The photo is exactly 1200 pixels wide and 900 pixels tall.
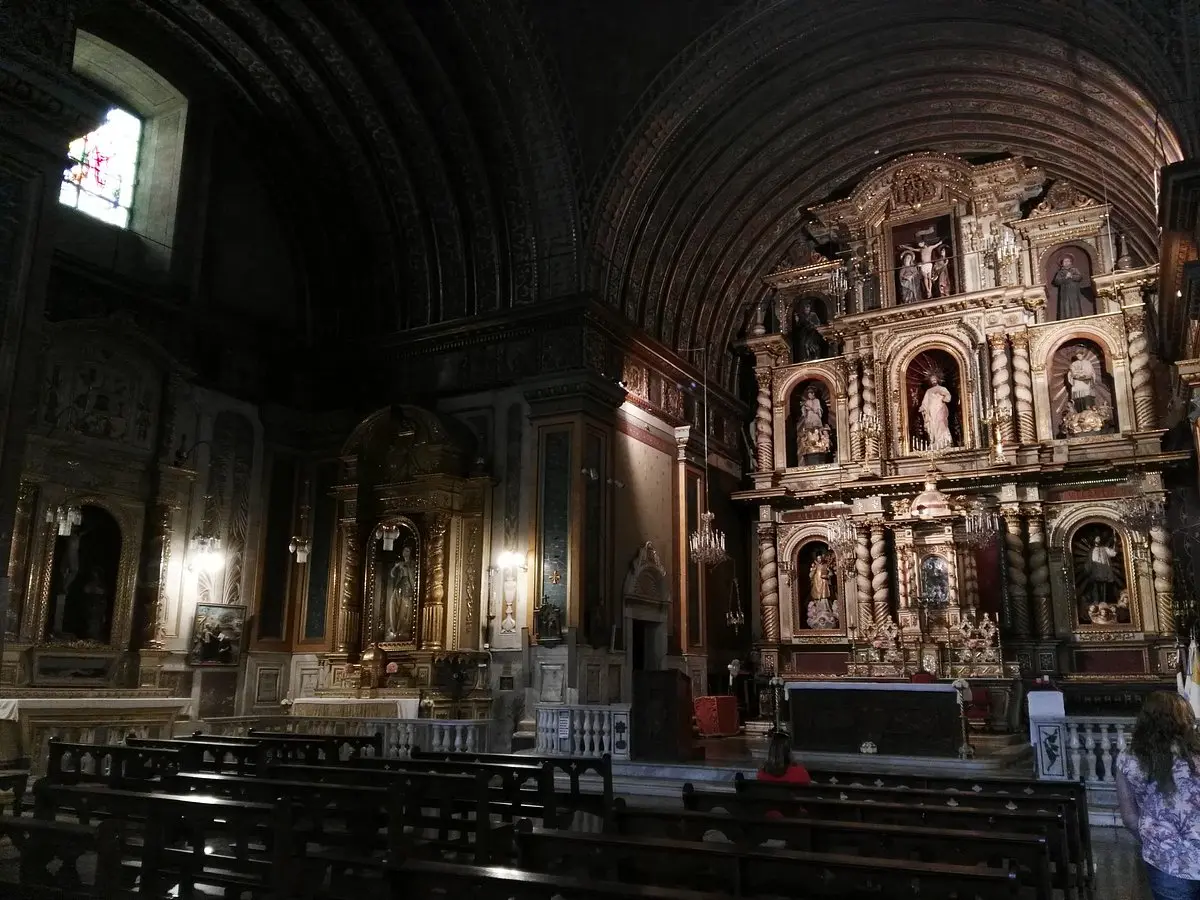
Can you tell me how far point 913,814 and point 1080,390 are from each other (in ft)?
49.4

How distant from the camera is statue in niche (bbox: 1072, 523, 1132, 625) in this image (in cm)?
1745

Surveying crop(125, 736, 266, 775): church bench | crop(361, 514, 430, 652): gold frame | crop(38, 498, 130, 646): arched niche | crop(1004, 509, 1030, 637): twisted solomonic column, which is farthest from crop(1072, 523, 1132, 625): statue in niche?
crop(38, 498, 130, 646): arched niche

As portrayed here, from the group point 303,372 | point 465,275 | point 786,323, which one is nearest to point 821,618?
point 786,323

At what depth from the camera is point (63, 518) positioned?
1286cm

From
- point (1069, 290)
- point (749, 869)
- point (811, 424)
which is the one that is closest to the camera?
point (749, 869)

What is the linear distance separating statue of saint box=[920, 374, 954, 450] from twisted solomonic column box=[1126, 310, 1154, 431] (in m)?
3.37

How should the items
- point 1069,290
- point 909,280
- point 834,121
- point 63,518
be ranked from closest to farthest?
point 63,518 → point 834,121 → point 1069,290 → point 909,280

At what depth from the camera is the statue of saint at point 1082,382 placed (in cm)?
1864

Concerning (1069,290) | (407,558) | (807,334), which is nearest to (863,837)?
(407,558)

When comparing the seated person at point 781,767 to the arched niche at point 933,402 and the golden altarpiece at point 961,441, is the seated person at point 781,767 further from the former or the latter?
the arched niche at point 933,402

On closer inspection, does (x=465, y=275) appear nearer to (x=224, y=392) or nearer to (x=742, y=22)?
(x=224, y=392)

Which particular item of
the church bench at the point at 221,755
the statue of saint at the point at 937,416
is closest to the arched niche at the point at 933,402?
the statue of saint at the point at 937,416

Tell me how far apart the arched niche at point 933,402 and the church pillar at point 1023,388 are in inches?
38.4

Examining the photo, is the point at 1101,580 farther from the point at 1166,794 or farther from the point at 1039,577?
the point at 1166,794
